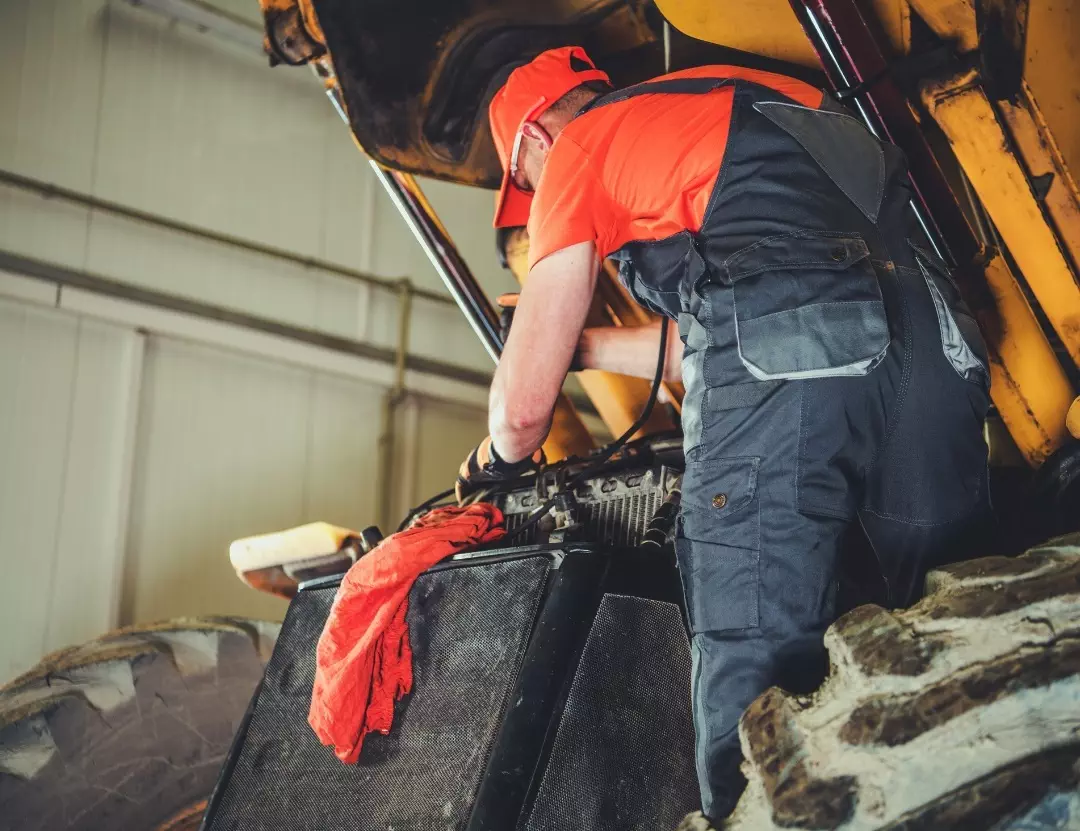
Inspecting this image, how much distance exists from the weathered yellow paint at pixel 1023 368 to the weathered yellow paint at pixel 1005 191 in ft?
0.36

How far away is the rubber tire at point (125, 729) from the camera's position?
6.88 feet

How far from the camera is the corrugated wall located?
4.71 m

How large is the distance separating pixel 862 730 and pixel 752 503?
18.0 inches

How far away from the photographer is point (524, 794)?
4.30ft

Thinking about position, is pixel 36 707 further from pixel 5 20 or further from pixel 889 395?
pixel 5 20

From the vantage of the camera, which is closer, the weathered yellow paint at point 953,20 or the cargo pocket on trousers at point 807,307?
the cargo pocket on trousers at point 807,307

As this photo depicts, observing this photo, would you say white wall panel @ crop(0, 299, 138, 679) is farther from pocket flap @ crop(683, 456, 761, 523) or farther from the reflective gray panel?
the reflective gray panel

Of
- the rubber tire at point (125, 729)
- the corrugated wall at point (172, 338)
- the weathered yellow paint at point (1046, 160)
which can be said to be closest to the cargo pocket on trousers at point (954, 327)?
the weathered yellow paint at point (1046, 160)

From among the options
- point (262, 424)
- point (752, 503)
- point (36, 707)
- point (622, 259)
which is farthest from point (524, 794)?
point (262, 424)

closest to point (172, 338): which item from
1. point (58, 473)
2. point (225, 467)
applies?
point (225, 467)

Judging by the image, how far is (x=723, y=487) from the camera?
1314 mm

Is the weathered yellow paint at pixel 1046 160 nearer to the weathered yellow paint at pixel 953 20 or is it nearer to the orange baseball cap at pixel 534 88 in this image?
the weathered yellow paint at pixel 953 20

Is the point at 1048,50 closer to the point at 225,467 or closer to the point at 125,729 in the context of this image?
the point at 125,729

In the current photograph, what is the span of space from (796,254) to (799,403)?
204 millimetres
